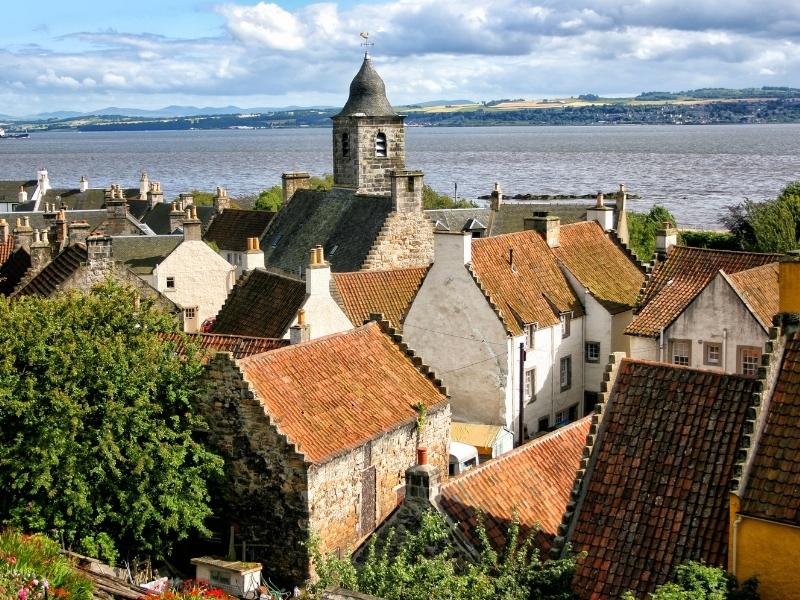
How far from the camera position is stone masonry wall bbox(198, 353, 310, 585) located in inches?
921

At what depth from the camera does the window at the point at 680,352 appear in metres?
34.0

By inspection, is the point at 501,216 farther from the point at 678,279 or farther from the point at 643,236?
the point at 678,279

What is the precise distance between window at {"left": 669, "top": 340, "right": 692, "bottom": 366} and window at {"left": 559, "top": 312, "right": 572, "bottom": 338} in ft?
20.1

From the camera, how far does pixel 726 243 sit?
257 feet

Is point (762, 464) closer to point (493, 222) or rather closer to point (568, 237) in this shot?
point (568, 237)

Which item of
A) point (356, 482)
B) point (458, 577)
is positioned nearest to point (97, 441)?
point (356, 482)

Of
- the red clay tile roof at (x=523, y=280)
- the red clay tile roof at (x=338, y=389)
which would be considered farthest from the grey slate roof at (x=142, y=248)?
the red clay tile roof at (x=338, y=389)

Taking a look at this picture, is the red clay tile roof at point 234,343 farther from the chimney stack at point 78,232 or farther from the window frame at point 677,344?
the chimney stack at point 78,232

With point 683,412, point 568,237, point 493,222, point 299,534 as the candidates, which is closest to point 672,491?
point 683,412

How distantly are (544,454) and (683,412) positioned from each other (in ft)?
17.7

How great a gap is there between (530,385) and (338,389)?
13294 mm

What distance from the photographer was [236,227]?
225ft

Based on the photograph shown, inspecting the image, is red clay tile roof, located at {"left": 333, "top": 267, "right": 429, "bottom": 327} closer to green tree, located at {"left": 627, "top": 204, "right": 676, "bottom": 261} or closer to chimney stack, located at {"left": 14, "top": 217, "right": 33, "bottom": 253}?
chimney stack, located at {"left": 14, "top": 217, "right": 33, "bottom": 253}

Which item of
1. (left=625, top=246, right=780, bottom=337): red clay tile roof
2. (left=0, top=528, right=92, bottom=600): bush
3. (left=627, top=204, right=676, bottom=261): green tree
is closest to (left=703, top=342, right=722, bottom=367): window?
(left=625, top=246, right=780, bottom=337): red clay tile roof
